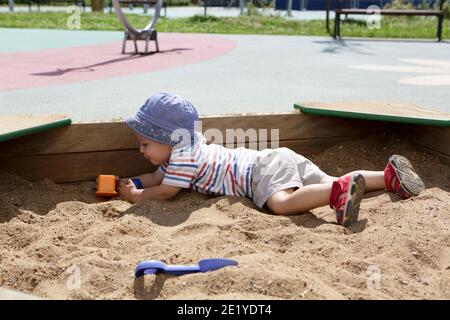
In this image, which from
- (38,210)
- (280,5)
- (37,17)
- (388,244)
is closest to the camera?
(388,244)

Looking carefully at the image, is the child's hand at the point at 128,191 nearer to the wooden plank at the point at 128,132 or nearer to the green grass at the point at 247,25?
the wooden plank at the point at 128,132

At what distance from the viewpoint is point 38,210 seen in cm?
304

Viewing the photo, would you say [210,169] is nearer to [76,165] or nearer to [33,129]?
[76,165]

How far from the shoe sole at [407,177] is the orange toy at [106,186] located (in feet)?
4.52

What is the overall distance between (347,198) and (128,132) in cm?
131

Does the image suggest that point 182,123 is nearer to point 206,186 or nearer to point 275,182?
point 206,186

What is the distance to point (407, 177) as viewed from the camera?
3094 millimetres

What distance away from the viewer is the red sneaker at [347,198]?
2.75 metres

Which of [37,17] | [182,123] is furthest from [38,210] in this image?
[37,17]

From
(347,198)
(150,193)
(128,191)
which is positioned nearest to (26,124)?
(128,191)

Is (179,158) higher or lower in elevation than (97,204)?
higher

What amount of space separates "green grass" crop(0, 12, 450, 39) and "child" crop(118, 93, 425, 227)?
11.9m

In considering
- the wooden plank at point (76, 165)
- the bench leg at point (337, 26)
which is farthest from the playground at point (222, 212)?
the bench leg at point (337, 26)
